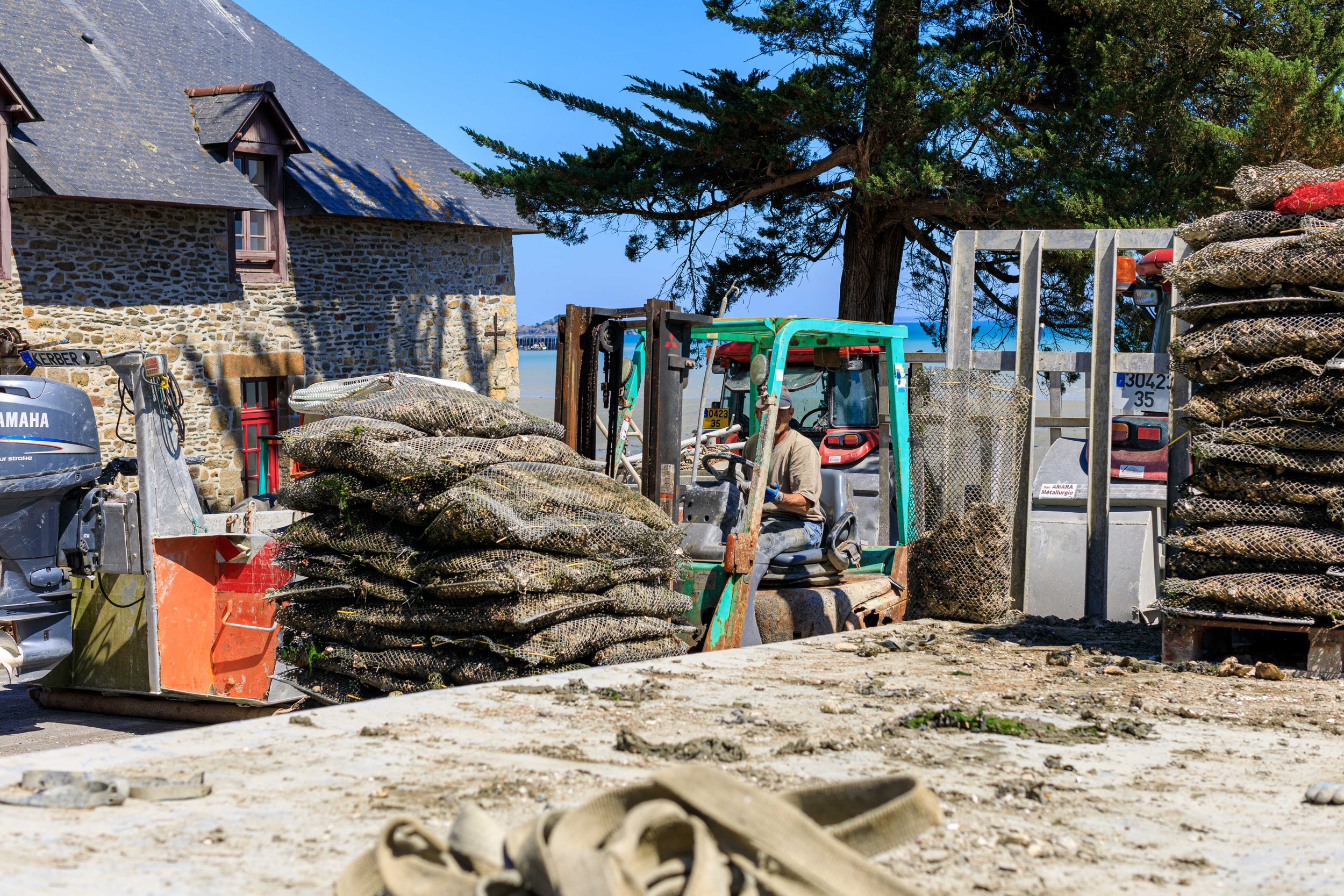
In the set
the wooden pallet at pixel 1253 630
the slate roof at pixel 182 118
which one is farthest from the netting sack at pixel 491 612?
the slate roof at pixel 182 118

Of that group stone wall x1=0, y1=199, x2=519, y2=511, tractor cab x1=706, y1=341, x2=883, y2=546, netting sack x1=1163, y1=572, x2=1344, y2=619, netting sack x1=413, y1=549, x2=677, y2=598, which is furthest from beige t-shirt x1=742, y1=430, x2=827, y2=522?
stone wall x1=0, y1=199, x2=519, y2=511

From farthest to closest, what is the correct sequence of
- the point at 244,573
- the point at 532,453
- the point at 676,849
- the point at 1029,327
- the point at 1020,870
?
1. the point at 1029,327
2. the point at 244,573
3. the point at 532,453
4. the point at 1020,870
5. the point at 676,849

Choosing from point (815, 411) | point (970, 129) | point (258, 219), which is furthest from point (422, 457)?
point (258, 219)

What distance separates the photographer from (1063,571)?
8320 mm

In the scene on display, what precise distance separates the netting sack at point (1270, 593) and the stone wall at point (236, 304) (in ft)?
36.2

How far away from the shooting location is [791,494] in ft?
25.9

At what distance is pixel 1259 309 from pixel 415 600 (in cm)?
448

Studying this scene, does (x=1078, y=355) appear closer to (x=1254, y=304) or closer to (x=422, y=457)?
(x=1254, y=304)

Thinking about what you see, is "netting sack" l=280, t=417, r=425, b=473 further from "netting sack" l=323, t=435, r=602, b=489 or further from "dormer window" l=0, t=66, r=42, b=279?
"dormer window" l=0, t=66, r=42, b=279

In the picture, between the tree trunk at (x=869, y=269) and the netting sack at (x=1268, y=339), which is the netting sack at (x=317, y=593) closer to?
the netting sack at (x=1268, y=339)

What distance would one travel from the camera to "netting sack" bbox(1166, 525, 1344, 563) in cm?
606

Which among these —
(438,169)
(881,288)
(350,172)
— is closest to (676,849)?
(881,288)

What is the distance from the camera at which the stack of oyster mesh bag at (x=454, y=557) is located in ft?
19.8

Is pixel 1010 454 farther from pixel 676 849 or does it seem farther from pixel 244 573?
pixel 676 849
